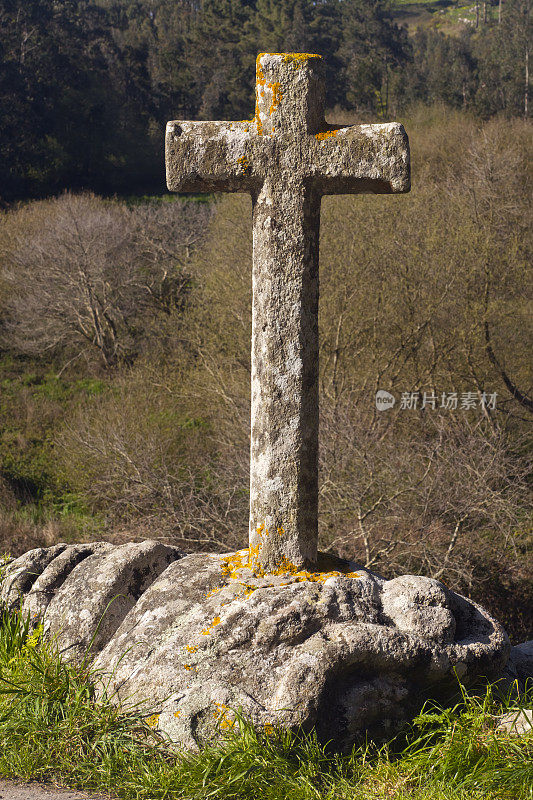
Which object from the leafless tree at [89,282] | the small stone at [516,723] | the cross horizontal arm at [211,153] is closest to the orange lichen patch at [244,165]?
the cross horizontal arm at [211,153]

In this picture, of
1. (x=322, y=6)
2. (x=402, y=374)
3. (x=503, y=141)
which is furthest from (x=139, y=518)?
(x=322, y=6)

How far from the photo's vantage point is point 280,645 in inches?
124

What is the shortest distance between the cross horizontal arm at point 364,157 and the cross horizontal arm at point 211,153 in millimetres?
328

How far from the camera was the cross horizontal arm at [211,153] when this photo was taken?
11.6 ft

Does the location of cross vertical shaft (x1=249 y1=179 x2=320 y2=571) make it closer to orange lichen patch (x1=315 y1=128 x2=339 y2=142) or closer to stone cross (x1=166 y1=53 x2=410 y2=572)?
stone cross (x1=166 y1=53 x2=410 y2=572)

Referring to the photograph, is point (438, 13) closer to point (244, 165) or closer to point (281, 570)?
point (244, 165)

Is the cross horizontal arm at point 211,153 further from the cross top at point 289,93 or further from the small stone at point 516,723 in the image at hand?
the small stone at point 516,723

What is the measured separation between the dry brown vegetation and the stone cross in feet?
18.3

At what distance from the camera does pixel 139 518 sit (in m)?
11.4

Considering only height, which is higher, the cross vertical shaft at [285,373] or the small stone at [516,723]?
the cross vertical shaft at [285,373]

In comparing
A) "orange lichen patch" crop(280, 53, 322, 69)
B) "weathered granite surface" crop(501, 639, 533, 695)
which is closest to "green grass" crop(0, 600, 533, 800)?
"weathered granite surface" crop(501, 639, 533, 695)

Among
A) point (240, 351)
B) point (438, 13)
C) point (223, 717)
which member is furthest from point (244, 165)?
point (438, 13)

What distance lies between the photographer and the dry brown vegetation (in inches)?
388

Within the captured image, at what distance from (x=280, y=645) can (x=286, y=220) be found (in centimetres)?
192
